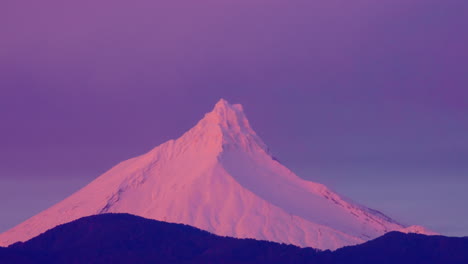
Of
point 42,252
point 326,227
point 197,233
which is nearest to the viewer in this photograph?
point 42,252

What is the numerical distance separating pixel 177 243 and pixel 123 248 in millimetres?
4360

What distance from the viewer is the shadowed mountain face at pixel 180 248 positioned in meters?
112

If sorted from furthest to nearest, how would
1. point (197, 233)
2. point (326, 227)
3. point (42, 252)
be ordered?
1. point (326, 227)
2. point (197, 233)
3. point (42, 252)

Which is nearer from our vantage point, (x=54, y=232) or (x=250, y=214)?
(x=54, y=232)

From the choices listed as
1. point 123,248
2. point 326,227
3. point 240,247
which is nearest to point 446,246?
point 240,247

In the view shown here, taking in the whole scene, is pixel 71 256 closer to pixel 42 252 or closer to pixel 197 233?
pixel 42 252

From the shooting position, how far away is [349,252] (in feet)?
380

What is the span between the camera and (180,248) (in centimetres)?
11525

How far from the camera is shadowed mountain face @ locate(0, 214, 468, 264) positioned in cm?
11219

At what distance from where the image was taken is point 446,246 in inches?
4542

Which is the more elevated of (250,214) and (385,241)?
(250,214)

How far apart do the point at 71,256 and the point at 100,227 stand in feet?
21.3

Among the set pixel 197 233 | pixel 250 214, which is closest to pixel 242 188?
pixel 250 214

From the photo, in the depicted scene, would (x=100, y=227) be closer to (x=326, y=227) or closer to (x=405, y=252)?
(x=405, y=252)
